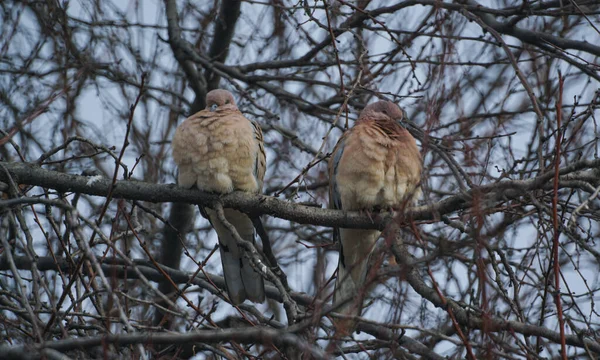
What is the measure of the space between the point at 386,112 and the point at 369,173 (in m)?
0.75

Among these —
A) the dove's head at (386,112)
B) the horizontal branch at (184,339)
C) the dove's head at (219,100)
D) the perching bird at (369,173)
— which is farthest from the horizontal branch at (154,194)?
the horizontal branch at (184,339)

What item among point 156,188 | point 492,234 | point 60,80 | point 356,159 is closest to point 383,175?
point 356,159

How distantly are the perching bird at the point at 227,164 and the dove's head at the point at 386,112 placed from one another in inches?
33.0

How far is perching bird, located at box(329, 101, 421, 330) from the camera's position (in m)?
4.16

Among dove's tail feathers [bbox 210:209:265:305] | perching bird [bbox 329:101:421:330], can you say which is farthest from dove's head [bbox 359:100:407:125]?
dove's tail feathers [bbox 210:209:265:305]

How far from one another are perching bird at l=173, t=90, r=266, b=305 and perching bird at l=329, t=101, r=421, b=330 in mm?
578

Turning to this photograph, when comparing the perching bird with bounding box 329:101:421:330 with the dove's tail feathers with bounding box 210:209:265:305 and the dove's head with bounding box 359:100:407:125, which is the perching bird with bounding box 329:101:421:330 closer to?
the dove's head with bounding box 359:100:407:125

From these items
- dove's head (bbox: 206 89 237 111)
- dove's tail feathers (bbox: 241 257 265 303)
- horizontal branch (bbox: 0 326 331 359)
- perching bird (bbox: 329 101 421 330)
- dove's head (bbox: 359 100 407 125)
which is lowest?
horizontal branch (bbox: 0 326 331 359)

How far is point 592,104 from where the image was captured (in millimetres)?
3309

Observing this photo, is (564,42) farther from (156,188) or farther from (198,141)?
(156,188)

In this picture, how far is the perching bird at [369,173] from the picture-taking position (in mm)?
4164

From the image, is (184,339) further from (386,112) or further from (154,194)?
(386,112)

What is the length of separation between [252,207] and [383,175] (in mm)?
848

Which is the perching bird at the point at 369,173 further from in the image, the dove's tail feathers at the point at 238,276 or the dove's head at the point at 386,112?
the dove's tail feathers at the point at 238,276
